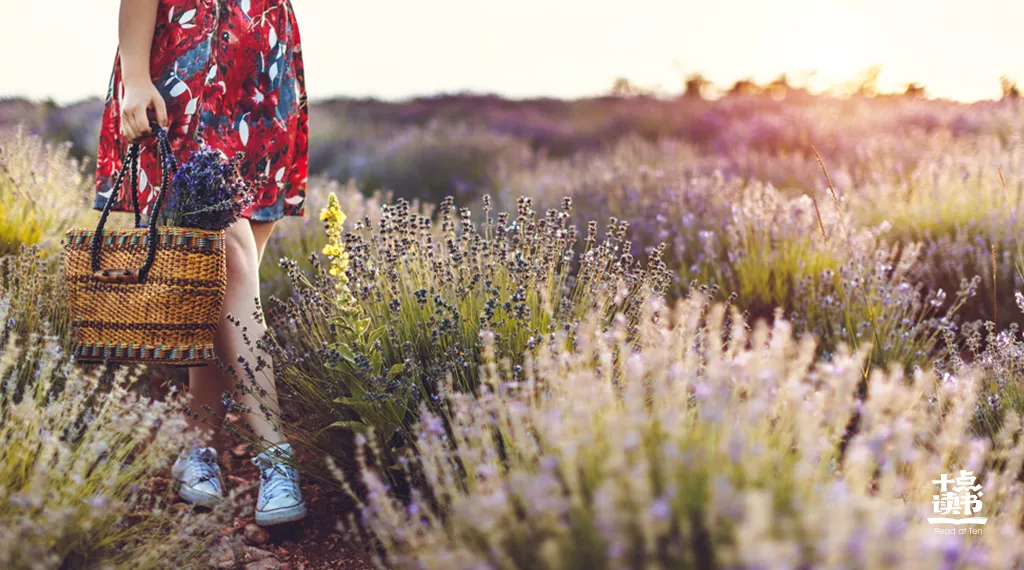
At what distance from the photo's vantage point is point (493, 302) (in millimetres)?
2176

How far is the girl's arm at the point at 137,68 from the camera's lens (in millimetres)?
2031

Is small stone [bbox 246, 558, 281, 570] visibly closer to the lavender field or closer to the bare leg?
the lavender field

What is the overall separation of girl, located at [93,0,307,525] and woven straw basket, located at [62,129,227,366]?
5.5 inches

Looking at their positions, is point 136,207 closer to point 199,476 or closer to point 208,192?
point 208,192

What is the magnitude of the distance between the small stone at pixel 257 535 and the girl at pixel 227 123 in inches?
4.4

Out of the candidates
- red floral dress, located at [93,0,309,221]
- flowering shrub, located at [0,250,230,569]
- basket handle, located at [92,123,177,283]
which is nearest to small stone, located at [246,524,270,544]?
flowering shrub, located at [0,250,230,569]

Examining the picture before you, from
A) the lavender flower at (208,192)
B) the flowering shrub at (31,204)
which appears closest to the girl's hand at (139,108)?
the lavender flower at (208,192)

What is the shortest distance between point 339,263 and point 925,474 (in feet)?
5.14

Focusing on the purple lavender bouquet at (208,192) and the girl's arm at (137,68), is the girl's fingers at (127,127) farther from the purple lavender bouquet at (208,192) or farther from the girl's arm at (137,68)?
the purple lavender bouquet at (208,192)

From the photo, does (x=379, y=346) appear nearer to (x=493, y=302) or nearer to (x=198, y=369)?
(x=493, y=302)

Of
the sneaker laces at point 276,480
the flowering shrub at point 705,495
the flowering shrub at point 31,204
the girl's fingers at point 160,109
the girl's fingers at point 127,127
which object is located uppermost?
the girl's fingers at point 160,109

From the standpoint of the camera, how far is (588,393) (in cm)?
133

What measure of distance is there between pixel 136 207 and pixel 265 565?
1.08 metres

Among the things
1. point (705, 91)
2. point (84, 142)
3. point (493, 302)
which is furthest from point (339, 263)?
point (705, 91)
